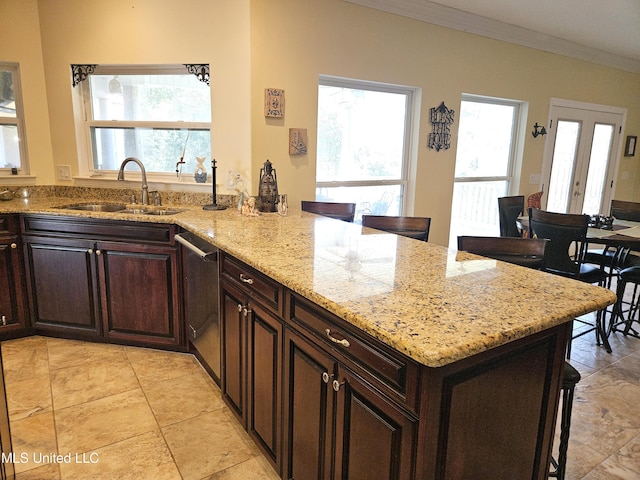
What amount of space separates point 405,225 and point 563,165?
397 centimetres

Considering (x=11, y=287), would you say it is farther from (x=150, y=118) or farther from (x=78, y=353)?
(x=150, y=118)

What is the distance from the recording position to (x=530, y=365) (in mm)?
1289

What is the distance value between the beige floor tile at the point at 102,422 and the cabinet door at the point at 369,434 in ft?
4.29

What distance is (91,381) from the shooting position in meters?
2.61

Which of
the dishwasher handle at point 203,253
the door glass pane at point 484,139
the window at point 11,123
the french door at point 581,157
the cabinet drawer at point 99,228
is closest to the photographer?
the dishwasher handle at point 203,253

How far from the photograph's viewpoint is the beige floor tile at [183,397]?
233 centimetres

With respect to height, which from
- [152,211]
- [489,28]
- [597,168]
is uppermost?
[489,28]

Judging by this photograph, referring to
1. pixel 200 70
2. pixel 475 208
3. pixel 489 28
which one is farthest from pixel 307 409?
pixel 489 28

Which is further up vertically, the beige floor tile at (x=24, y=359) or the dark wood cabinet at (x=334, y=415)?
the dark wood cabinet at (x=334, y=415)

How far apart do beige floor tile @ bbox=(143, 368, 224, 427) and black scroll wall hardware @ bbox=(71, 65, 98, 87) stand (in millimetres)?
2433

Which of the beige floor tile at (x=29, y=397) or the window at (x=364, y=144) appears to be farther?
the window at (x=364, y=144)

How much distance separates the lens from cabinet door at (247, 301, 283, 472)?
1703mm

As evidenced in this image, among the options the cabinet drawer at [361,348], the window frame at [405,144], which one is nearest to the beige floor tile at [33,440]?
the cabinet drawer at [361,348]

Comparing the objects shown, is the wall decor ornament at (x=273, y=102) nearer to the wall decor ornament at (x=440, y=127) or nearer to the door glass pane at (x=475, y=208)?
the wall decor ornament at (x=440, y=127)
